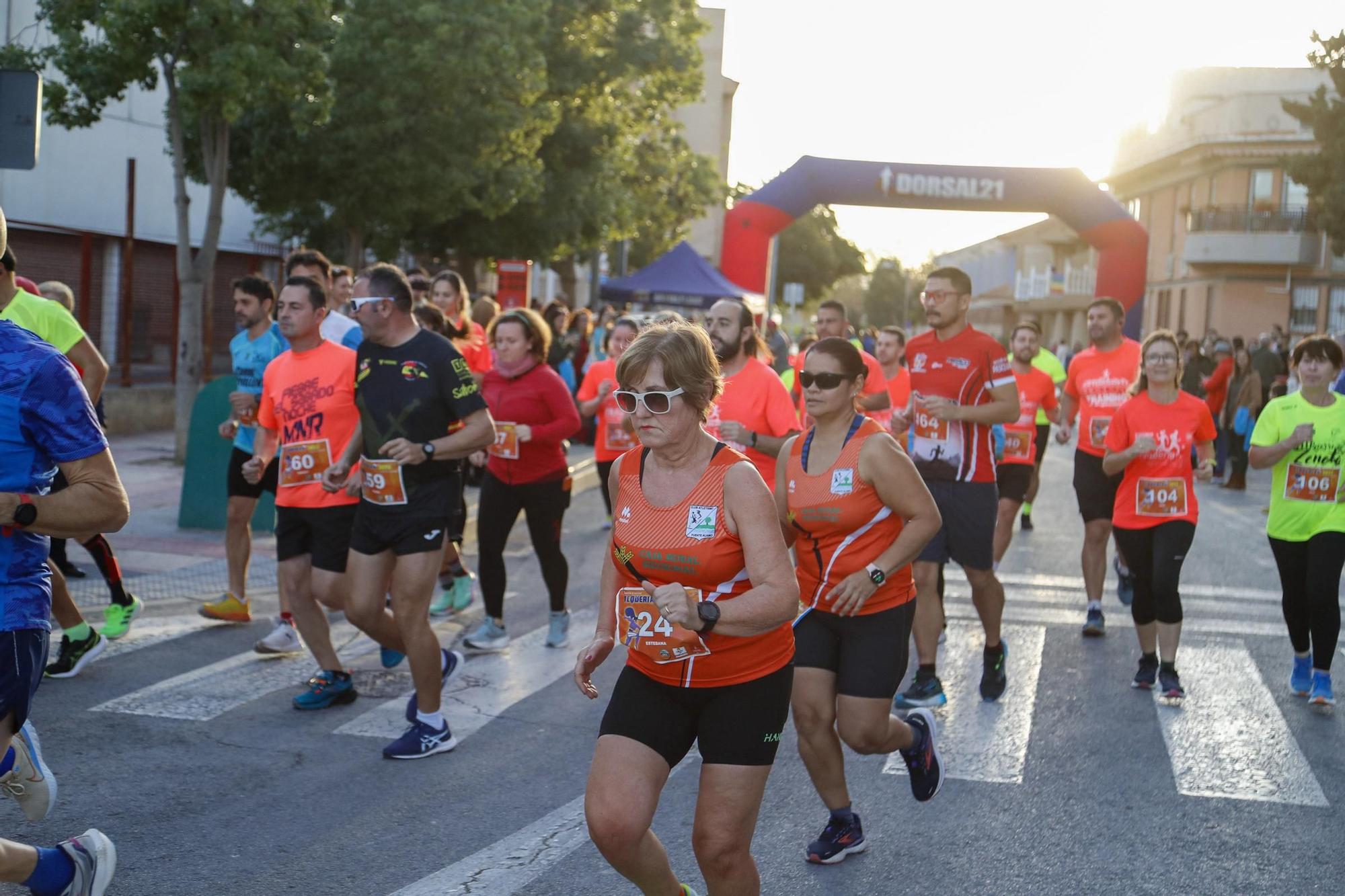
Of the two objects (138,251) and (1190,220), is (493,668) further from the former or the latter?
(1190,220)

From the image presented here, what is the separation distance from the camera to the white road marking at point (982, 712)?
618 cm

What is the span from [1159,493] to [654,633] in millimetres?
4687

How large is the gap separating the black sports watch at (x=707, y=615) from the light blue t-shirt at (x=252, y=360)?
17.2 ft

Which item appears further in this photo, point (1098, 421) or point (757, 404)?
point (1098, 421)

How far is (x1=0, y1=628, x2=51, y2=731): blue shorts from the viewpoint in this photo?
352 cm

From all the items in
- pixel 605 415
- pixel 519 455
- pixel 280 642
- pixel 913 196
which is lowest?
pixel 280 642

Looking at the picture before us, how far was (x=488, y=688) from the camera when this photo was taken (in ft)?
24.2

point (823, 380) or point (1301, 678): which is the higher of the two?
point (823, 380)

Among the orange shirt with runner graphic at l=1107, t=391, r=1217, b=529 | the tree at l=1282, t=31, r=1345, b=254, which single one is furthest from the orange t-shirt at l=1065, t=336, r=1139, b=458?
the tree at l=1282, t=31, r=1345, b=254

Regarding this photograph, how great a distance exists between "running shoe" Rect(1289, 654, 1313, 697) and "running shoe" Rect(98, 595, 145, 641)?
6.33 metres

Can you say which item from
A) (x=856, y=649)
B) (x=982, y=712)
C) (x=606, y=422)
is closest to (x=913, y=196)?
(x=606, y=422)

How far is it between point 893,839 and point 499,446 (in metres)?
3.64

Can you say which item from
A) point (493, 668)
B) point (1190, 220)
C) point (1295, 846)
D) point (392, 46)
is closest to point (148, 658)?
point (493, 668)

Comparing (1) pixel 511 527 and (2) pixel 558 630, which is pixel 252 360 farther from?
(2) pixel 558 630
